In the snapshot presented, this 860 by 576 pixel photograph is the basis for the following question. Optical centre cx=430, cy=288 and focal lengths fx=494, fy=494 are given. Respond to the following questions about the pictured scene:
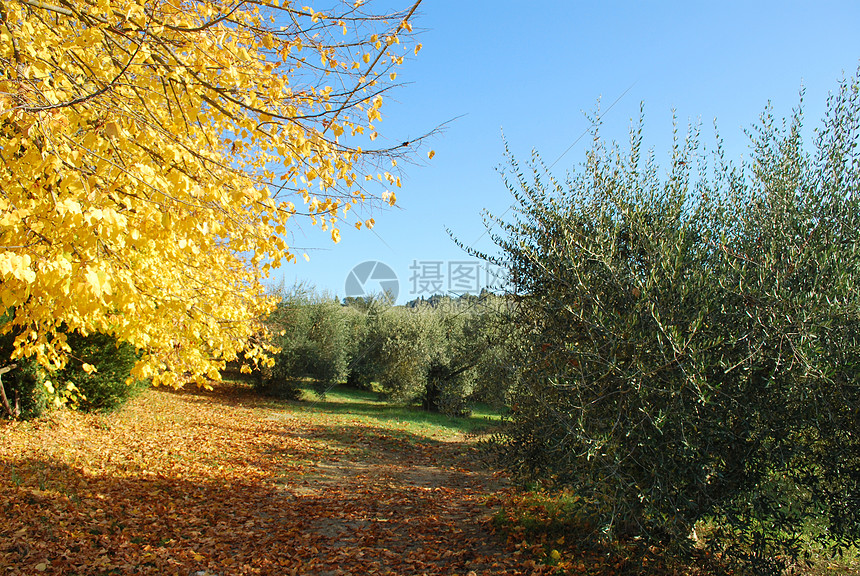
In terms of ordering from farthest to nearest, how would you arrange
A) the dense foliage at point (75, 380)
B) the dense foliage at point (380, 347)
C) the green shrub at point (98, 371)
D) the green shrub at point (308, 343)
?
the green shrub at point (308, 343) → the dense foliage at point (380, 347) → the green shrub at point (98, 371) → the dense foliage at point (75, 380)

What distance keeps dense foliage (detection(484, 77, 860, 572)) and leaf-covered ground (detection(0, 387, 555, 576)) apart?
1809mm

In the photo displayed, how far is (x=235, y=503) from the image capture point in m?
8.35

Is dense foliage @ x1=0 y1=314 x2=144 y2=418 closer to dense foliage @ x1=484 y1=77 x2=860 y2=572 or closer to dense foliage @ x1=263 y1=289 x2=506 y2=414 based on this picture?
dense foliage @ x1=263 y1=289 x2=506 y2=414

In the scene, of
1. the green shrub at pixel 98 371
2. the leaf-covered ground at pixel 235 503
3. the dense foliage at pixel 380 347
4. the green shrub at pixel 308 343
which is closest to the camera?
the leaf-covered ground at pixel 235 503

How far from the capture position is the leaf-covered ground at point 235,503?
19.1 feet

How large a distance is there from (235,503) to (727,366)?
7.73m

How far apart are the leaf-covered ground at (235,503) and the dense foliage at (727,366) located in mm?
1809

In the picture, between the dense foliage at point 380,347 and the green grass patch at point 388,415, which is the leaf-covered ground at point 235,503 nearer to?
the green grass patch at point 388,415

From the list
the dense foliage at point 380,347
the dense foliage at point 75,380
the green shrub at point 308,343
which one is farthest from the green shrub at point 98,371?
the green shrub at point 308,343

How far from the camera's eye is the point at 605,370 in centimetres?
464

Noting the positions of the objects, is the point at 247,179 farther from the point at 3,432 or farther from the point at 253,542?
the point at 3,432

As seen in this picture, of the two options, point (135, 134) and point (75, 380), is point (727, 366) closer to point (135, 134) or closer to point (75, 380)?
point (135, 134)

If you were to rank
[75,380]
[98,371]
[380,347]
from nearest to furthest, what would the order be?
[75,380], [98,371], [380,347]

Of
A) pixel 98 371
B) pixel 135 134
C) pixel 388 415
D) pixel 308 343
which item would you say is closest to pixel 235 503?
pixel 135 134
